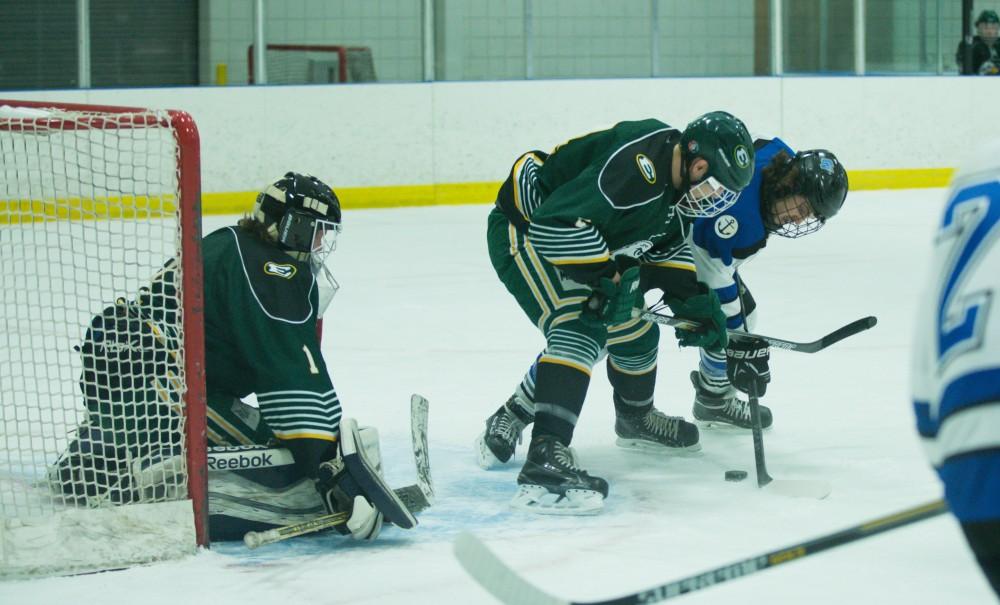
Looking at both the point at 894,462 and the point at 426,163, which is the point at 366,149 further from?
the point at 894,462

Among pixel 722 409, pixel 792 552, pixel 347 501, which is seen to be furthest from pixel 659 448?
pixel 792 552

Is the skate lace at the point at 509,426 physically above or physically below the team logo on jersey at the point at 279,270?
below

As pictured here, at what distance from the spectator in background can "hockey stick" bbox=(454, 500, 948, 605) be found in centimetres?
889

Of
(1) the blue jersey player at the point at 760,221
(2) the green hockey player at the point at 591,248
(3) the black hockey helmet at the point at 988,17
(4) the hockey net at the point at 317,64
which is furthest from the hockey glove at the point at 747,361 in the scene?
(3) the black hockey helmet at the point at 988,17

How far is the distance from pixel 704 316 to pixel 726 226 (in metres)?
0.24

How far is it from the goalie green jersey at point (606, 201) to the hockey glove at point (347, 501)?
66 cm

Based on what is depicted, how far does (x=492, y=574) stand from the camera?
5.56ft

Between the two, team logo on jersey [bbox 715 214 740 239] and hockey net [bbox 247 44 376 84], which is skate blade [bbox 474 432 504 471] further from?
hockey net [bbox 247 44 376 84]

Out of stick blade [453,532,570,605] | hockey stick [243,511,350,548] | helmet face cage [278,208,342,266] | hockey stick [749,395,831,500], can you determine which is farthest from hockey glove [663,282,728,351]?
stick blade [453,532,570,605]

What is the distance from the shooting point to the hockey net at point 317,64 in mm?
9164

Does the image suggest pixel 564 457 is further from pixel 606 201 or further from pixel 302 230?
pixel 302 230

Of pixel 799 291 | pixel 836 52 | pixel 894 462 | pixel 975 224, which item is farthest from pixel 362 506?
pixel 836 52

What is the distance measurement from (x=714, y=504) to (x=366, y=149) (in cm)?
582

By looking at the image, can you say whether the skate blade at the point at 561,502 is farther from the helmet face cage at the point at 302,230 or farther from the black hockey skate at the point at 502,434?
the helmet face cage at the point at 302,230
